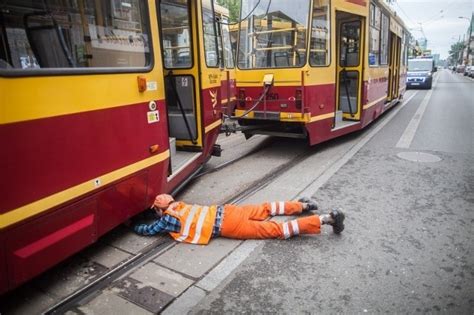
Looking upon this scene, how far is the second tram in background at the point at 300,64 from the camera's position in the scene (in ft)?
21.5

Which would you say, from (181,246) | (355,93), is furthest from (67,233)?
(355,93)

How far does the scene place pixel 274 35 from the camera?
22.6 ft

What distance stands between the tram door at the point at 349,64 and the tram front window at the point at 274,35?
207 cm

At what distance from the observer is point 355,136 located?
9.05 m

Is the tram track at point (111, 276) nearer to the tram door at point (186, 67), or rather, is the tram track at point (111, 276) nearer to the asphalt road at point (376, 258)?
the asphalt road at point (376, 258)

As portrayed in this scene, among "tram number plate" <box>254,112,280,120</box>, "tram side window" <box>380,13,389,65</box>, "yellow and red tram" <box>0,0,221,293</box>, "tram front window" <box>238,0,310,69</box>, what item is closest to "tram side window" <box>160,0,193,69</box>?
"yellow and red tram" <box>0,0,221,293</box>

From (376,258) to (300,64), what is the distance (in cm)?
398

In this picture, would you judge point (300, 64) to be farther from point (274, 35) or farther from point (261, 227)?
point (261, 227)

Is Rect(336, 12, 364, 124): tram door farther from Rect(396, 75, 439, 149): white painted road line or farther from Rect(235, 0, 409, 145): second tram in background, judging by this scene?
Rect(396, 75, 439, 149): white painted road line

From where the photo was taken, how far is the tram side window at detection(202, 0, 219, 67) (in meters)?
5.41

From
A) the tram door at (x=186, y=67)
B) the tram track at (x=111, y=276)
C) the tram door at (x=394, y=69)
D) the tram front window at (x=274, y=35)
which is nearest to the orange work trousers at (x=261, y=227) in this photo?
the tram track at (x=111, y=276)

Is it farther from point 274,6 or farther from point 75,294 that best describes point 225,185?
point 274,6

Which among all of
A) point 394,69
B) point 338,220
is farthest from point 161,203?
point 394,69

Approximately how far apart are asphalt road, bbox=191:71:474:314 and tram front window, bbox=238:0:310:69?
2.37 m
